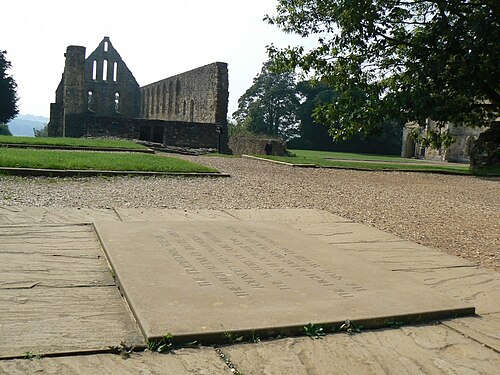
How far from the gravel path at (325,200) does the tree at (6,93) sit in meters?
42.1

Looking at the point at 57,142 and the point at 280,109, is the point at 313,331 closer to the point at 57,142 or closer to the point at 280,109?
the point at 57,142

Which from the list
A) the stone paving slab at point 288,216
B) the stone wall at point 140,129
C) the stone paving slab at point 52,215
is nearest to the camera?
the stone paving slab at point 52,215

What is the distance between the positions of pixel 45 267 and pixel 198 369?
1.80 metres

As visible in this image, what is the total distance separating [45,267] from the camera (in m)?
3.55

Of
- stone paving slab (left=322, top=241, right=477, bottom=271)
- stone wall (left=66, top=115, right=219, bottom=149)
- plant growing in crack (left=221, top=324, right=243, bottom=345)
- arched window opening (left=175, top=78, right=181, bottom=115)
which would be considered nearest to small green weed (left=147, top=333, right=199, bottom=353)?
plant growing in crack (left=221, top=324, right=243, bottom=345)

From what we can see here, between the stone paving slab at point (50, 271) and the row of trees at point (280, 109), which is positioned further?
the row of trees at point (280, 109)

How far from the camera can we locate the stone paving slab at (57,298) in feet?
7.76

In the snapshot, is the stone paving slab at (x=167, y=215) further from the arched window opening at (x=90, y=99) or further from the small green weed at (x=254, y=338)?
the arched window opening at (x=90, y=99)

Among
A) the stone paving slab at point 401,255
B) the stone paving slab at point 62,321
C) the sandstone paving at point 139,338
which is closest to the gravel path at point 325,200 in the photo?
the stone paving slab at point 401,255

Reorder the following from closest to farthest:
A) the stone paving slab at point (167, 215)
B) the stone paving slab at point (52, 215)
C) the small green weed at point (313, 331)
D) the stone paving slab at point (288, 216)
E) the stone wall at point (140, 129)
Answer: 1. the small green weed at point (313, 331)
2. the stone paving slab at point (52, 215)
3. the stone paving slab at point (167, 215)
4. the stone paving slab at point (288, 216)
5. the stone wall at point (140, 129)

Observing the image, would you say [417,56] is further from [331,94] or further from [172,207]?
[331,94]

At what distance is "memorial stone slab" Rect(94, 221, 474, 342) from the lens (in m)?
2.62

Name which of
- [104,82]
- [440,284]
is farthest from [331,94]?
[440,284]

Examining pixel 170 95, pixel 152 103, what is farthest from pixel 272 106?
pixel 170 95
